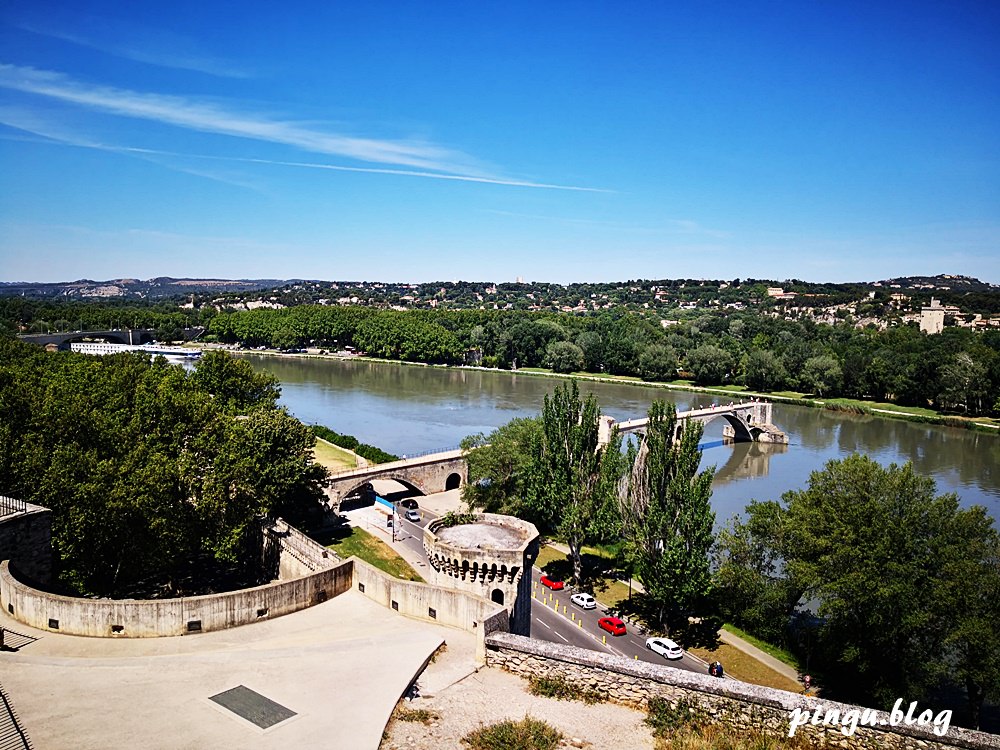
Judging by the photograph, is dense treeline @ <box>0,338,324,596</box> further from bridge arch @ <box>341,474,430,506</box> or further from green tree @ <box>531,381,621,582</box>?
green tree @ <box>531,381,621,582</box>

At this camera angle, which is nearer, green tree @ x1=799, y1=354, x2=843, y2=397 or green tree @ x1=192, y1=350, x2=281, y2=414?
green tree @ x1=192, y1=350, x2=281, y2=414

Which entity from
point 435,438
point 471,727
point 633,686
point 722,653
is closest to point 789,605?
point 722,653

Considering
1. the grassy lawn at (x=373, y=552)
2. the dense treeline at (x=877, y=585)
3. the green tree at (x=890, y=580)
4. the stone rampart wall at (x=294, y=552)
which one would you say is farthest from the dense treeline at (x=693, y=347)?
the stone rampart wall at (x=294, y=552)

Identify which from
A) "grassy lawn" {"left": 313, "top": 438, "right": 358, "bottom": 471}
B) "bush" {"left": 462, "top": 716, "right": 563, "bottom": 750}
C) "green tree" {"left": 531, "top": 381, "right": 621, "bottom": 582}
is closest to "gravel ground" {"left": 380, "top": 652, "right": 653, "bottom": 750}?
"bush" {"left": 462, "top": 716, "right": 563, "bottom": 750}

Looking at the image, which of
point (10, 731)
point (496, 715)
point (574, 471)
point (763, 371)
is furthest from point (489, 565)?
point (763, 371)

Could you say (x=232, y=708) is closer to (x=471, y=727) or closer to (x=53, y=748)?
(x=53, y=748)

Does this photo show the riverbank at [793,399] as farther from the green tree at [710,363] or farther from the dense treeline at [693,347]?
the green tree at [710,363]

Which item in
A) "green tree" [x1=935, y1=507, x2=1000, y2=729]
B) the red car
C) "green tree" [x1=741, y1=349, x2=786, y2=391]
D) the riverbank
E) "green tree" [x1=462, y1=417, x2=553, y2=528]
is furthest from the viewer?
"green tree" [x1=741, y1=349, x2=786, y2=391]
